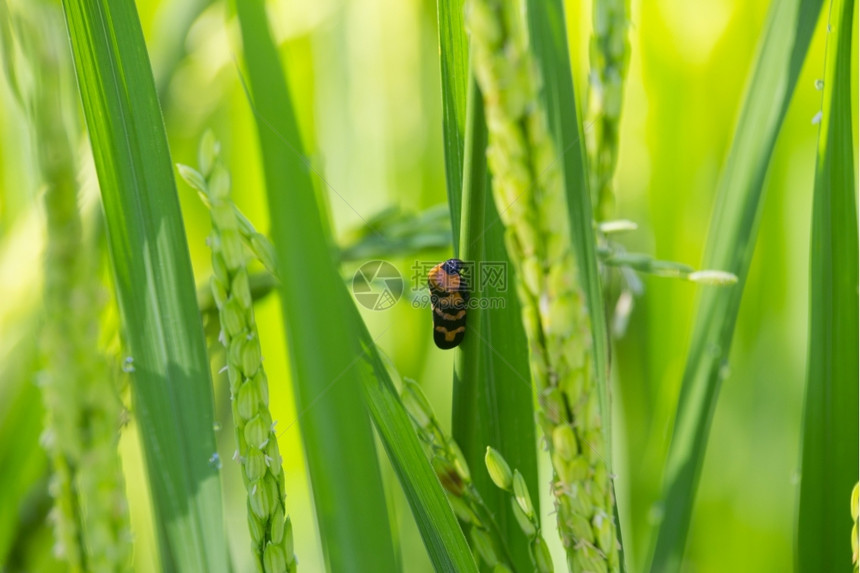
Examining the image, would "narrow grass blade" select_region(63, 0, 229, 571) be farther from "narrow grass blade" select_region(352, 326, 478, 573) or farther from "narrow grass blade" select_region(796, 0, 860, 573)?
"narrow grass blade" select_region(796, 0, 860, 573)

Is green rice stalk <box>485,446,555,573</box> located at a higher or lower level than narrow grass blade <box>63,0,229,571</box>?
lower

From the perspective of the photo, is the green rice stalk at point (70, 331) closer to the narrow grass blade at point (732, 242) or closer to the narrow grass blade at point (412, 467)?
the narrow grass blade at point (412, 467)

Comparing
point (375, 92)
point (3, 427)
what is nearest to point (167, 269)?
point (3, 427)

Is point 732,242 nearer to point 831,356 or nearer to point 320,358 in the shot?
point 831,356

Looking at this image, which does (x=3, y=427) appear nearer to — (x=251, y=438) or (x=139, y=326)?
(x=139, y=326)
